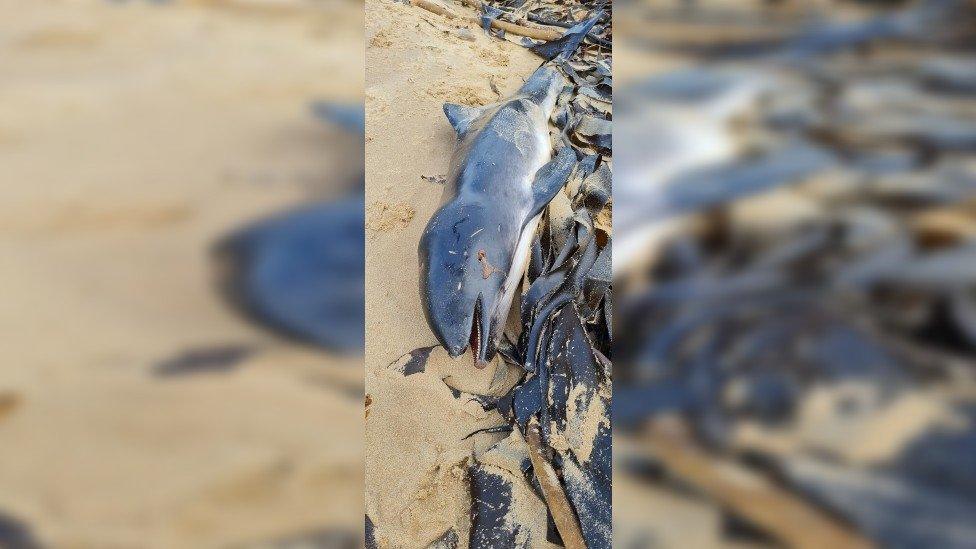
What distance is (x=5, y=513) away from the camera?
29 cm

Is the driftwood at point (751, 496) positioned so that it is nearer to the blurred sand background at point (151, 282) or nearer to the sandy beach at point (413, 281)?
the blurred sand background at point (151, 282)

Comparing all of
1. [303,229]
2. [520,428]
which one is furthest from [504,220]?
[303,229]

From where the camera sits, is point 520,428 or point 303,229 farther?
point 520,428

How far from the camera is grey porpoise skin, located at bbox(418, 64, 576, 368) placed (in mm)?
1405

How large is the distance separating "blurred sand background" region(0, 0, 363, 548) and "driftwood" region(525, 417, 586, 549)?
117cm

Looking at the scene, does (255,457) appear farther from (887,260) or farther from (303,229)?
(887,260)

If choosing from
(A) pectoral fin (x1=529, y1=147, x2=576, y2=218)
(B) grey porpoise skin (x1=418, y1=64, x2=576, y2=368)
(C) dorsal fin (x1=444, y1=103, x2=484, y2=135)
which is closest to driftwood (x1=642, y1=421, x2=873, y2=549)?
(B) grey porpoise skin (x1=418, y1=64, x2=576, y2=368)

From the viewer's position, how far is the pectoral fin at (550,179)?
1628mm

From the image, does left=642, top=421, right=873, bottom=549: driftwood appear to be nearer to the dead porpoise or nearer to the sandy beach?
the dead porpoise

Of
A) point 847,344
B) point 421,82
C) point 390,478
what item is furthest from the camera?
point 421,82

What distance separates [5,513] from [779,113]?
0.45 metres

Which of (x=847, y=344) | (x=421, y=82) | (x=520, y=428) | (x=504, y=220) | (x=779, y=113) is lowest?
(x=520, y=428)

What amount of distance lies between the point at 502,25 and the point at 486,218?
972 millimetres

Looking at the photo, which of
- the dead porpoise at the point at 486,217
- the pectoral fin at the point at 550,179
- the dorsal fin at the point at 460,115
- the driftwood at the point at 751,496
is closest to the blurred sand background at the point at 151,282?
the driftwood at the point at 751,496
